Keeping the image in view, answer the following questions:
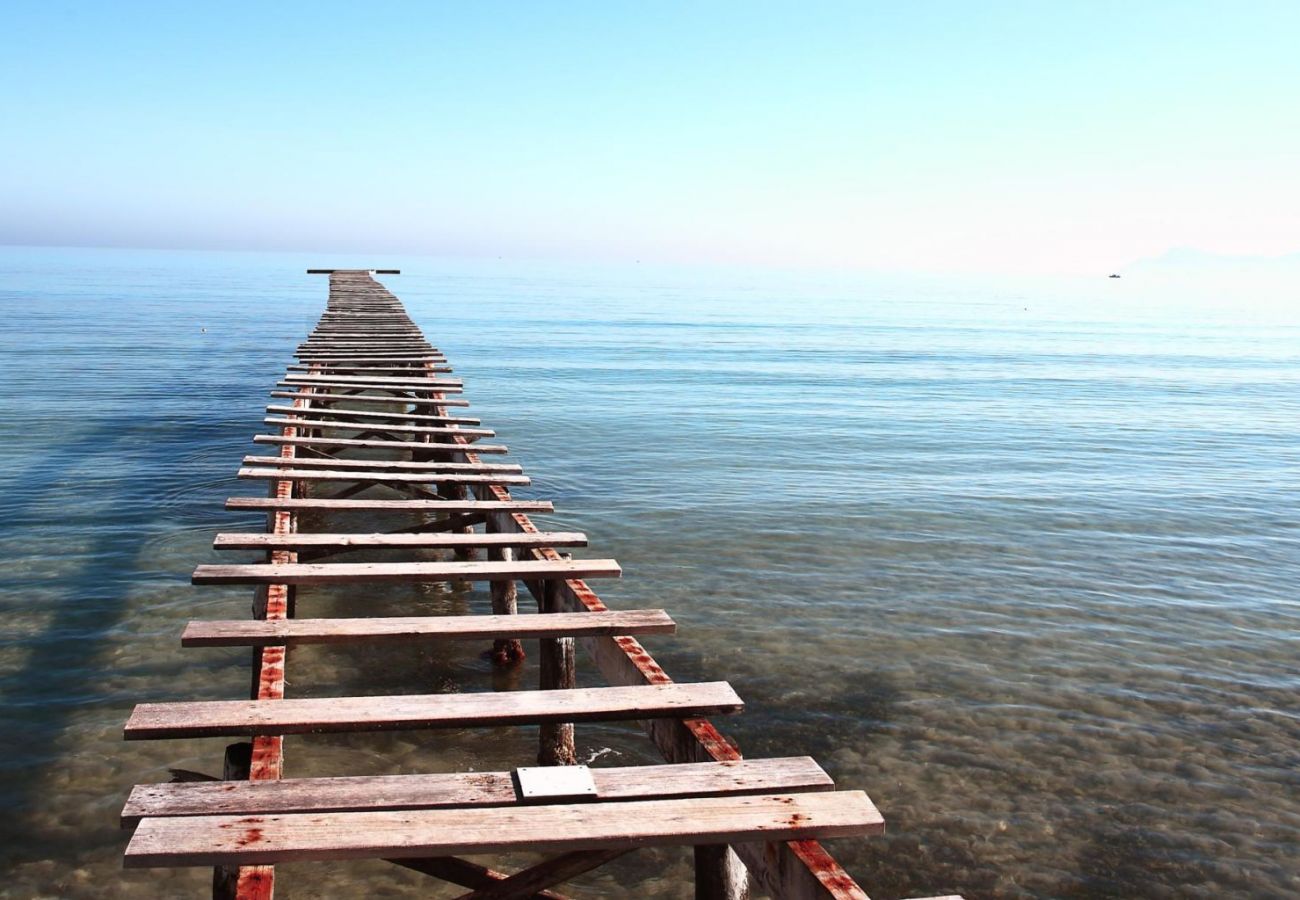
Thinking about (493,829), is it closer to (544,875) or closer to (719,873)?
(544,875)

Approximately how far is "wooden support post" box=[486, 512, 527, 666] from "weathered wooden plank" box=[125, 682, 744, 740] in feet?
11.7

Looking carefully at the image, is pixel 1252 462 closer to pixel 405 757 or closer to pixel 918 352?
pixel 405 757

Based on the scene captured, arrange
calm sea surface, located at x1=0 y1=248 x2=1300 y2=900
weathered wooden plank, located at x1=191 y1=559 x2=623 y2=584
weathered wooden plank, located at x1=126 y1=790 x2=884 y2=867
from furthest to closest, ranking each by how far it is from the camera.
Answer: weathered wooden plank, located at x1=191 y1=559 x2=623 y2=584
calm sea surface, located at x1=0 y1=248 x2=1300 y2=900
weathered wooden plank, located at x1=126 y1=790 x2=884 y2=867

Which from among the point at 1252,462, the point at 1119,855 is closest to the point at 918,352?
the point at 1252,462

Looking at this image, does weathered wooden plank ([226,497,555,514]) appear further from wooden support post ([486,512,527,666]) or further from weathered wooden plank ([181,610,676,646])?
weathered wooden plank ([181,610,676,646])

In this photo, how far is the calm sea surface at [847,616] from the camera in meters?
6.14

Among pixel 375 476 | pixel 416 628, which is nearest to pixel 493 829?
pixel 416 628

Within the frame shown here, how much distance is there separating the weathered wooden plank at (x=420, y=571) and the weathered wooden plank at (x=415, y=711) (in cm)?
184

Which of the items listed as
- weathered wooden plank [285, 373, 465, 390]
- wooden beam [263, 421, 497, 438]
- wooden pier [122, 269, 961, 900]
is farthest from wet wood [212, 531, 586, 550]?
weathered wooden plank [285, 373, 465, 390]

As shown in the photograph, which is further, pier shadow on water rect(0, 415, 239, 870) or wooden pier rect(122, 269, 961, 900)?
pier shadow on water rect(0, 415, 239, 870)

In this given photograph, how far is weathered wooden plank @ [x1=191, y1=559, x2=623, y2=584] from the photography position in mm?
6293

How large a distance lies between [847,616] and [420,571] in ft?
15.2

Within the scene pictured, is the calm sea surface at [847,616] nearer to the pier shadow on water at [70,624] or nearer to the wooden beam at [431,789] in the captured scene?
the pier shadow on water at [70,624]

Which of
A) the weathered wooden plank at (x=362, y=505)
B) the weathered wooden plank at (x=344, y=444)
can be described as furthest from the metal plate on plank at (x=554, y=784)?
the weathered wooden plank at (x=344, y=444)
